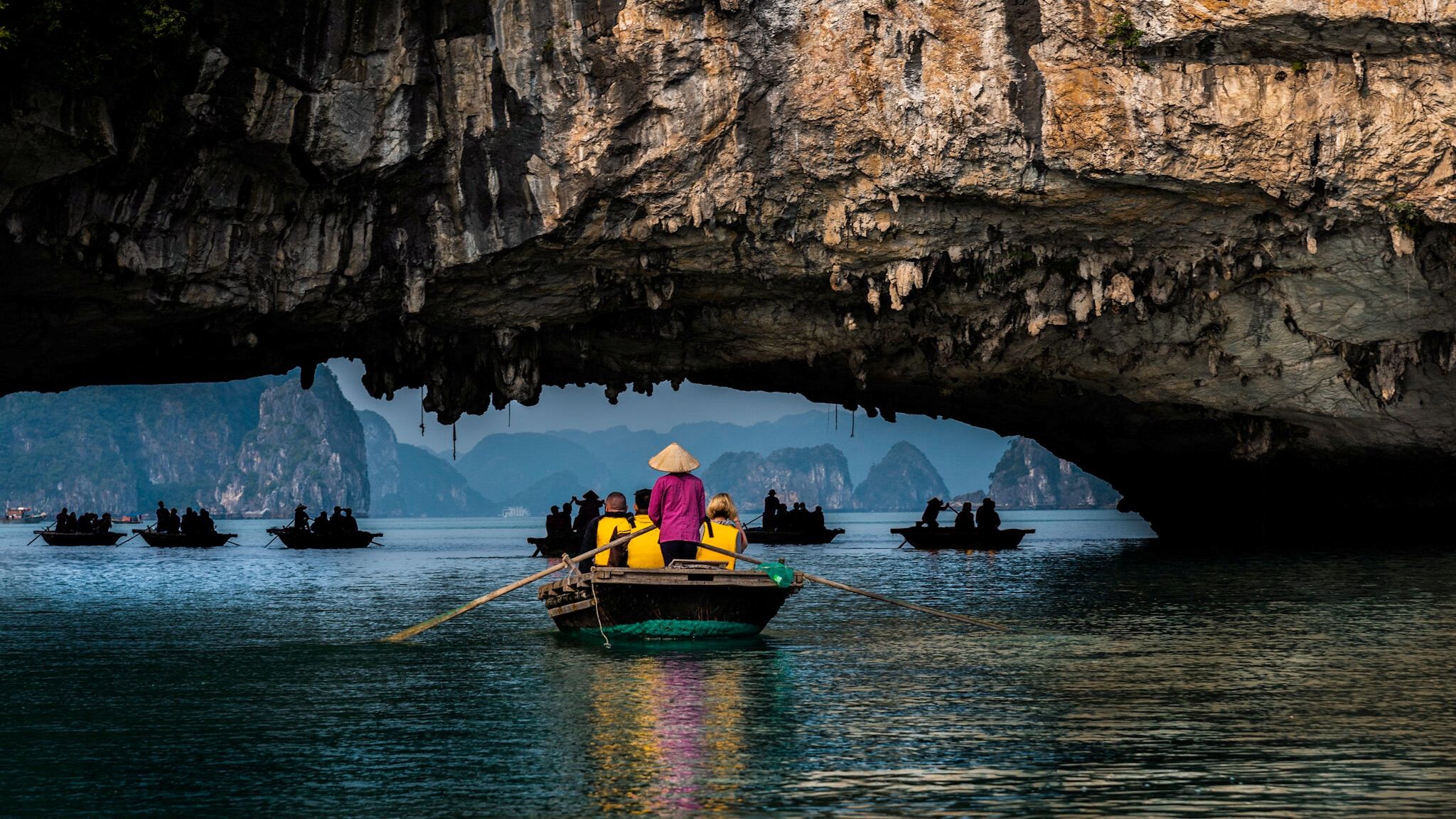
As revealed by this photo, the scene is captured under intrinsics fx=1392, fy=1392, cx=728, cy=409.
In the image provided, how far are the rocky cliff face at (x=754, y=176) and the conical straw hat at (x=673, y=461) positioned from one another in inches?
303

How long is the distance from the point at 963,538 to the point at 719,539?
33.1 m

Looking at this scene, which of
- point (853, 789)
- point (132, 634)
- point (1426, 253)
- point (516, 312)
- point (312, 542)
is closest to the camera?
point (853, 789)

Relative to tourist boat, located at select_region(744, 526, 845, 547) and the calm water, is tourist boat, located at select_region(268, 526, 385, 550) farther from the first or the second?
the calm water

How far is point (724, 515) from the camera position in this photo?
63.3 feet

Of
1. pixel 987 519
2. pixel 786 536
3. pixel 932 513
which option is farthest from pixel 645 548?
pixel 786 536

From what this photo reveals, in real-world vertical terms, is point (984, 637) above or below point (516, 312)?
below

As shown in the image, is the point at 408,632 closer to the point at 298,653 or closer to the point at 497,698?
the point at 298,653

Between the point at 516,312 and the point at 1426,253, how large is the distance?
17199 millimetres

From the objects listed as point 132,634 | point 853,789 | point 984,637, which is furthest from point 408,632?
point 853,789

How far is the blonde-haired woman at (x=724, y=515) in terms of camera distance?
1895 centimetres

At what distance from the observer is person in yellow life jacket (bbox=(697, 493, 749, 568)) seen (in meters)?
18.7

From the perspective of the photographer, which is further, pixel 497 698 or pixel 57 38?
pixel 57 38

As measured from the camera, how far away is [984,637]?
18.4 meters

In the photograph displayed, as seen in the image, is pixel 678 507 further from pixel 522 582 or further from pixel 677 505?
pixel 522 582
